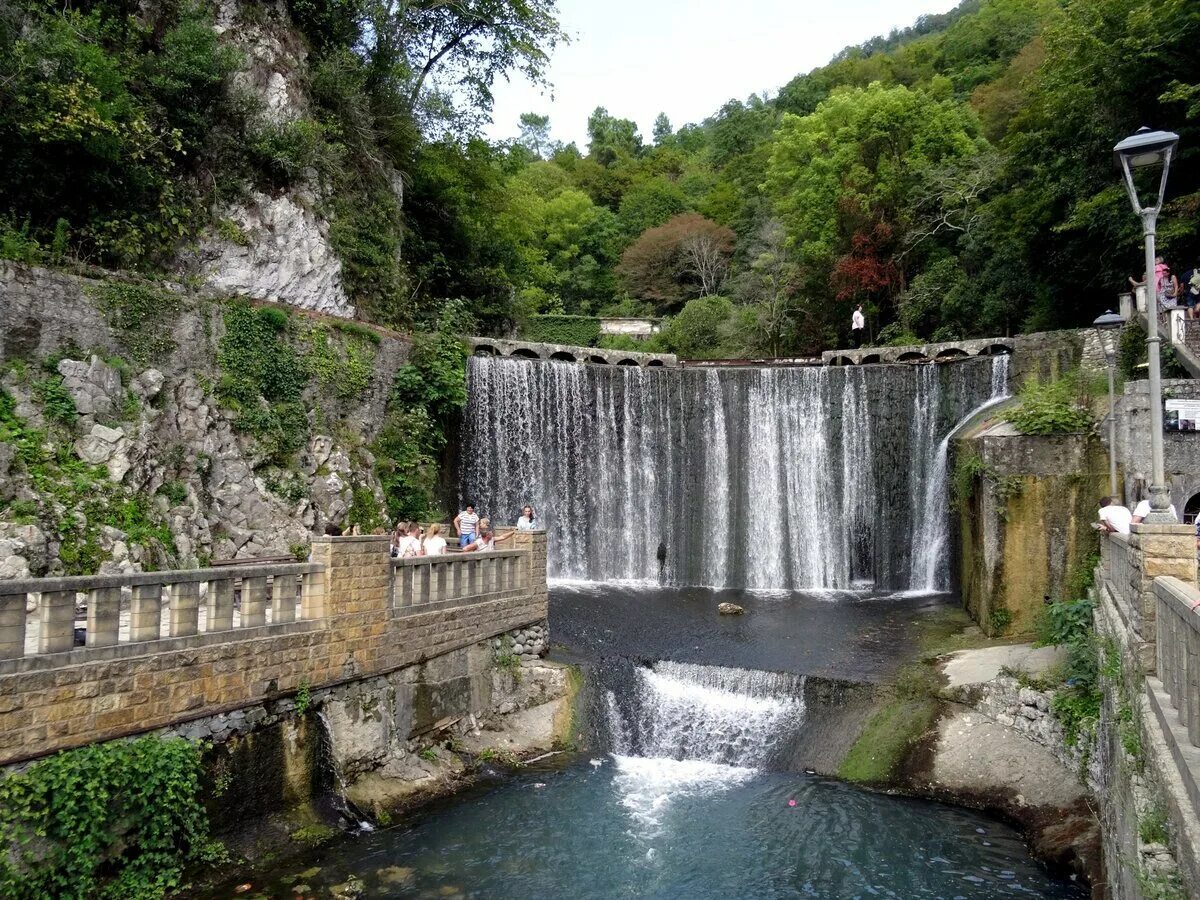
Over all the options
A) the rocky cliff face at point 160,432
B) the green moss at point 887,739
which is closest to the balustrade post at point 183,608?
the rocky cliff face at point 160,432

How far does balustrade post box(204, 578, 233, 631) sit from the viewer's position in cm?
863

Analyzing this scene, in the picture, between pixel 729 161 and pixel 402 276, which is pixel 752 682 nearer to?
pixel 402 276

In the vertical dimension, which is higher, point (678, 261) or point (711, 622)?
point (678, 261)

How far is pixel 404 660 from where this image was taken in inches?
441

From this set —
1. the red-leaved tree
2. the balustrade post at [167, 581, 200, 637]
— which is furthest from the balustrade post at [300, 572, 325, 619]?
the red-leaved tree

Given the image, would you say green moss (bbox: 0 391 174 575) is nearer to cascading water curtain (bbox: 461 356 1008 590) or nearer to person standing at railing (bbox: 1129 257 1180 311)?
cascading water curtain (bbox: 461 356 1008 590)

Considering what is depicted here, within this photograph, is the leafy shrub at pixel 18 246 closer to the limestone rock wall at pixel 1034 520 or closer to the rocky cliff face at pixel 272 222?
the rocky cliff face at pixel 272 222

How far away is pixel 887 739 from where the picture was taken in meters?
12.1

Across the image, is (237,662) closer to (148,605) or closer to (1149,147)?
(148,605)

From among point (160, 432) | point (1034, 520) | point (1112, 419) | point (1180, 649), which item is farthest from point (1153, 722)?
point (160, 432)

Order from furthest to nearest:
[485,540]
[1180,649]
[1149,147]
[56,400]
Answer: [485,540], [56,400], [1149,147], [1180,649]

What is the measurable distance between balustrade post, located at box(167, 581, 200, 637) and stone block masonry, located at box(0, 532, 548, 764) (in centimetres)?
11

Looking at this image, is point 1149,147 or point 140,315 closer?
point 1149,147

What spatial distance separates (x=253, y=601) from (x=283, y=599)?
1.45 ft
